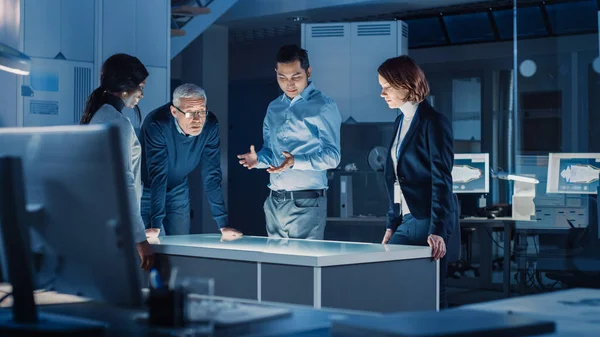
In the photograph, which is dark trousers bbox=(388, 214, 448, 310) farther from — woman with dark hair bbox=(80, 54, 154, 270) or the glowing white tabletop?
woman with dark hair bbox=(80, 54, 154, 270)

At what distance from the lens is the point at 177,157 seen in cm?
405

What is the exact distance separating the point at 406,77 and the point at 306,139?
744 millimetres

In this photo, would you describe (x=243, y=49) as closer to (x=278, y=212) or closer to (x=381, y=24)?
A: (x=381, y=24)

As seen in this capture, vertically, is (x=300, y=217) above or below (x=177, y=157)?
below

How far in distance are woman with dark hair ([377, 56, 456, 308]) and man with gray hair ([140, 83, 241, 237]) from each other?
2.93 feet

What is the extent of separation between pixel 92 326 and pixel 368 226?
609cm

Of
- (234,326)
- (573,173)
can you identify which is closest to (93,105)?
(234,326)

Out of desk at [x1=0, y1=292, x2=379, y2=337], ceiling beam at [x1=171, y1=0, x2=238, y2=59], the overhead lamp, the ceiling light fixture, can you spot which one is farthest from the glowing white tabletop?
the ceiling light fixture

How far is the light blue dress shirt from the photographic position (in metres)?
3.89

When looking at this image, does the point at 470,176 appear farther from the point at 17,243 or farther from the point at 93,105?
the point at 17,243

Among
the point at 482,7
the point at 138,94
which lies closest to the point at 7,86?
the point at 138,94

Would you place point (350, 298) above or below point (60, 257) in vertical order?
below

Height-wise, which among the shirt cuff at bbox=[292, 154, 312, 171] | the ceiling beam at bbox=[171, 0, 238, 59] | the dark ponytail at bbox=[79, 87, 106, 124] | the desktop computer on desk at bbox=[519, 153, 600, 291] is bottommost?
the desktop computer on desk at bbox=[519, 153, 600, 291]

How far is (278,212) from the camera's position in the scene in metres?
3.96
